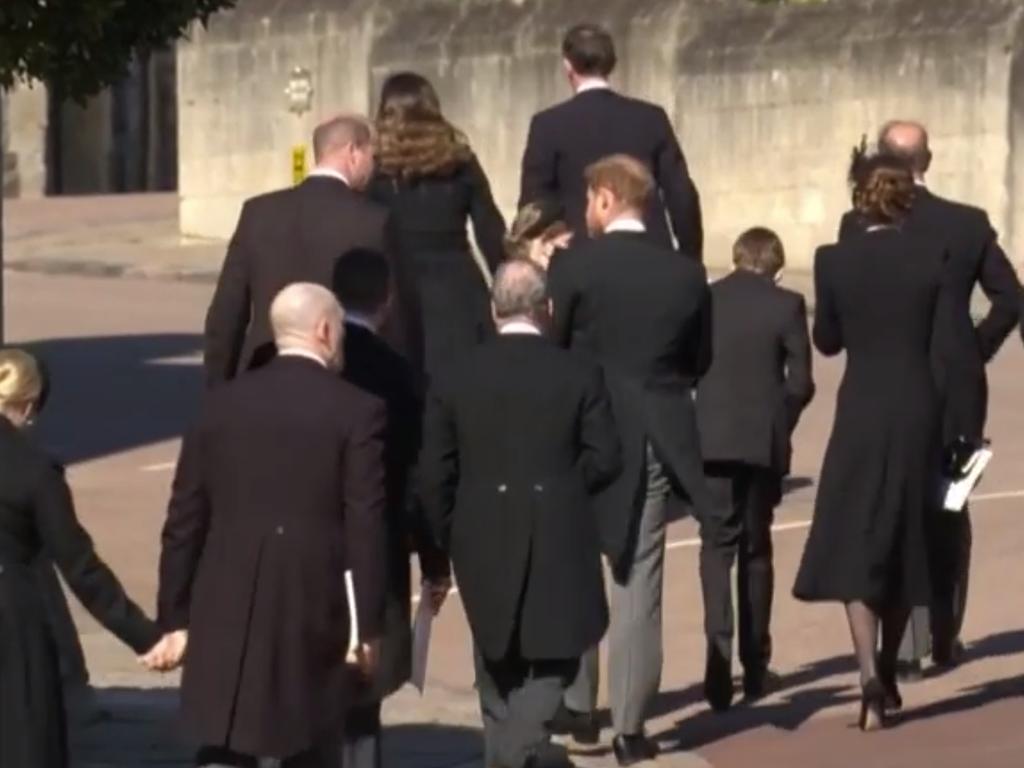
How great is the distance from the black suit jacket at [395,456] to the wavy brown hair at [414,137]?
1.60 metres

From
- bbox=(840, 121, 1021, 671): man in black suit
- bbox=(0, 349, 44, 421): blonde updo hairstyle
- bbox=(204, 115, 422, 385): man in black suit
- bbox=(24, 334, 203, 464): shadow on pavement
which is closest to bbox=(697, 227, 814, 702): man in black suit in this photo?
bbox=(840, 121, 1021, 671): man in black suit

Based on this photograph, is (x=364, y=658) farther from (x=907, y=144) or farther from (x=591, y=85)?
(x=591, y=85)

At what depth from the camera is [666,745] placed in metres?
10.2

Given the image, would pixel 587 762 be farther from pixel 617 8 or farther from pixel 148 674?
pixel 617 8

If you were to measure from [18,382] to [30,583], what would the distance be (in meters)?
0.47

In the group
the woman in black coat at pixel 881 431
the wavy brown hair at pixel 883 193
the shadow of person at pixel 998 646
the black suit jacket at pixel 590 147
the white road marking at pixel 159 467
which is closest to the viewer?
the woman in black coat at pixel 881 431

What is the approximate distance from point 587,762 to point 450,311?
1.79 m

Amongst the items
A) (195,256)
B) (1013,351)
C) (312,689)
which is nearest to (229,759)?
(312,689)

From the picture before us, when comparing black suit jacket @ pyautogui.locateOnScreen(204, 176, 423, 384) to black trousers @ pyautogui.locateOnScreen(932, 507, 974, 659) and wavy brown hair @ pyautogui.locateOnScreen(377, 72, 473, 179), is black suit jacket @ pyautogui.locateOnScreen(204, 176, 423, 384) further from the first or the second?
black trousers @ pyautogui.locateOnScreen(932, 507, 974, 659)

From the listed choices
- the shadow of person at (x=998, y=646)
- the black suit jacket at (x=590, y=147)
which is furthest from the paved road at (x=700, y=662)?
the black suit jacket at (x=590, y=147)

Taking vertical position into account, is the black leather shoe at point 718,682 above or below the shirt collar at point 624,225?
below

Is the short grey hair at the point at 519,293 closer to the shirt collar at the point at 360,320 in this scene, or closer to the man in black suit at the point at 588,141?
the shirt collar at the point at 360,320

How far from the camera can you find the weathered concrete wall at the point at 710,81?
26.5 metres

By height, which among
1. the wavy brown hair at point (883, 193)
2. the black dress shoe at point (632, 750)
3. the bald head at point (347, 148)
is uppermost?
the bald head at point (347, 148)
